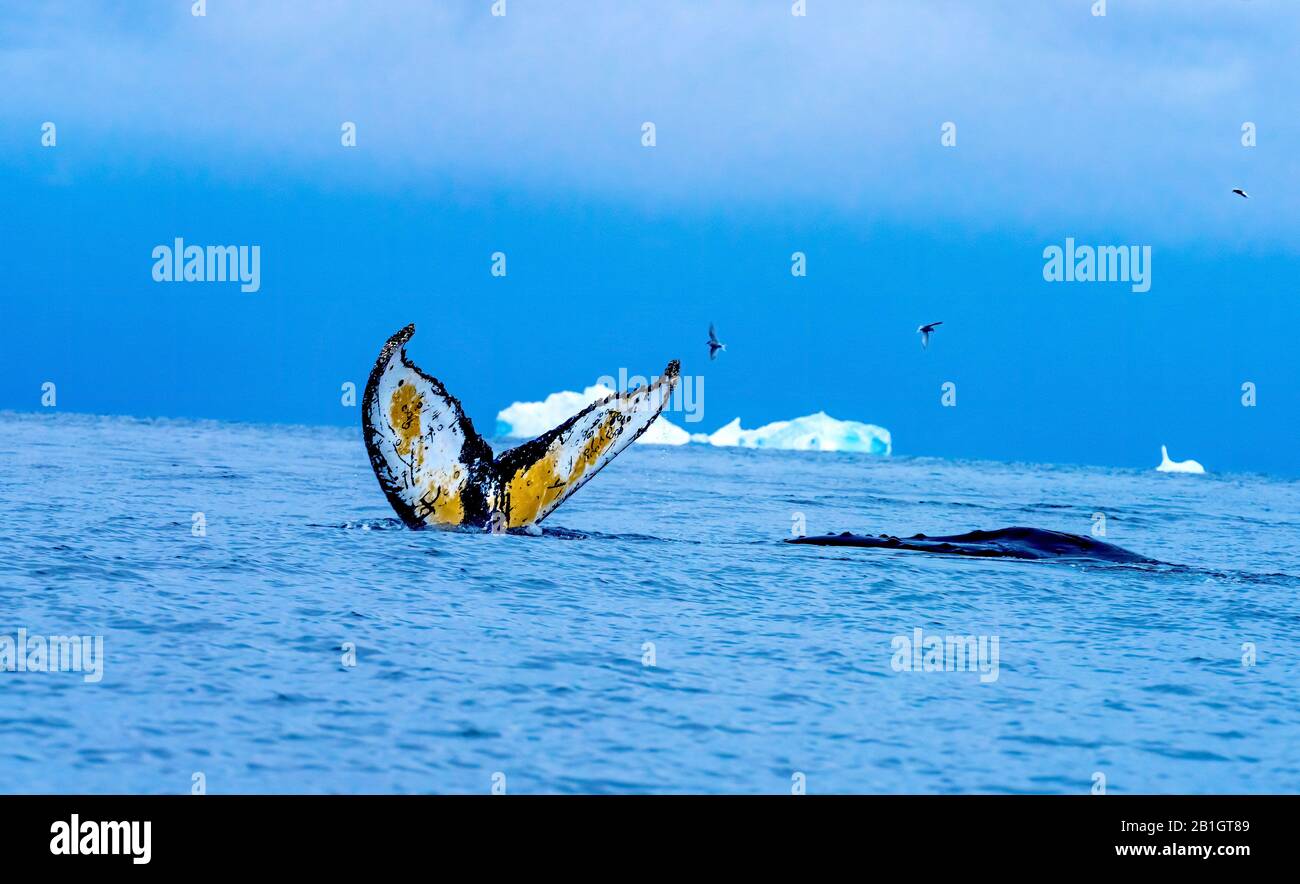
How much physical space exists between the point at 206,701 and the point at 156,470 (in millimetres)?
27542

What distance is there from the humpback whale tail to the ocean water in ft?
2.27

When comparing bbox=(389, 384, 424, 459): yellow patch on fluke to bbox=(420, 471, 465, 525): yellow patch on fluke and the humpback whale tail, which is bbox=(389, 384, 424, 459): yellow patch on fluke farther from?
bbox=(420, 471, 465, 525): yellow patch on fluke

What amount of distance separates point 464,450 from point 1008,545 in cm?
904

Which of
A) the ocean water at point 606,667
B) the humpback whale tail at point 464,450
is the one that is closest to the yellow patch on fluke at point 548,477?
the humpback whale tail at point 464,450

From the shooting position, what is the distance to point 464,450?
17.0m

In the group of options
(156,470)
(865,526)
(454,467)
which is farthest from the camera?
(156,470)

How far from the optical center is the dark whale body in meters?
19.3

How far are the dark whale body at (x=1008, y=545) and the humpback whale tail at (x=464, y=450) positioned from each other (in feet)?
14.5

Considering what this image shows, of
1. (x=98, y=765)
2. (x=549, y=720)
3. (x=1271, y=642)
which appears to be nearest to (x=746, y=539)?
(x=1271, y=642)

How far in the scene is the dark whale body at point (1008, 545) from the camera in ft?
63.2
